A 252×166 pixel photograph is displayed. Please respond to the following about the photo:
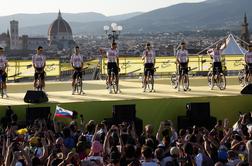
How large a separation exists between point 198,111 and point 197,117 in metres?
0.37

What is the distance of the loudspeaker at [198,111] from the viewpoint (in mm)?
18500

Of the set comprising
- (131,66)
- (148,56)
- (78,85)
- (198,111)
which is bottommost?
(198,111)

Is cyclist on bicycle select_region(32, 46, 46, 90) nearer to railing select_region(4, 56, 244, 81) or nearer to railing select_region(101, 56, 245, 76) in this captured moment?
railing select_region(4, 56, 244, 81)

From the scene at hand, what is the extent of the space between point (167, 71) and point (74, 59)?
9714 mm

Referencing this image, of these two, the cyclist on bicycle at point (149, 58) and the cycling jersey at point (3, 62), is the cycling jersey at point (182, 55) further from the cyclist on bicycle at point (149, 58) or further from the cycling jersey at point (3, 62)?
the cycling jersey at point (3, 62)

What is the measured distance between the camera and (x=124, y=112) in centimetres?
1825

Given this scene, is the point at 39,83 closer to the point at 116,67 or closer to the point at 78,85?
the point at 78,85

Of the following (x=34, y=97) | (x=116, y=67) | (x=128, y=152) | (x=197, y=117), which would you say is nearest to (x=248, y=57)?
(x=197, y=117)

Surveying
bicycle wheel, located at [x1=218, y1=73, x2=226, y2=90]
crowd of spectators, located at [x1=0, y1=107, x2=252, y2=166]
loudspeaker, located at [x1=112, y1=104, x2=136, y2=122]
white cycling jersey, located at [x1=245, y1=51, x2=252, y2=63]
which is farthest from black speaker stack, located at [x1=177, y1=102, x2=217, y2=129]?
crowd of spectators, located at [x1=0, y1=107, x2=252, y2=166]

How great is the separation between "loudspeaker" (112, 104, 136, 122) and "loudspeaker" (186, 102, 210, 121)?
1888mm

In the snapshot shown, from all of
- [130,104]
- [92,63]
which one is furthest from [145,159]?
[92,63]

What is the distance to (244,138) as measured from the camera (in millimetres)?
11312

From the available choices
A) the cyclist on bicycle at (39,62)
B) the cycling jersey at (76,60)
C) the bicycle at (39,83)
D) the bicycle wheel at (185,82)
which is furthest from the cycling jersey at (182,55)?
the bicycle at (39,83)

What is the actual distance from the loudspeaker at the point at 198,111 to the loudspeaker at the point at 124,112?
6.19 feet
